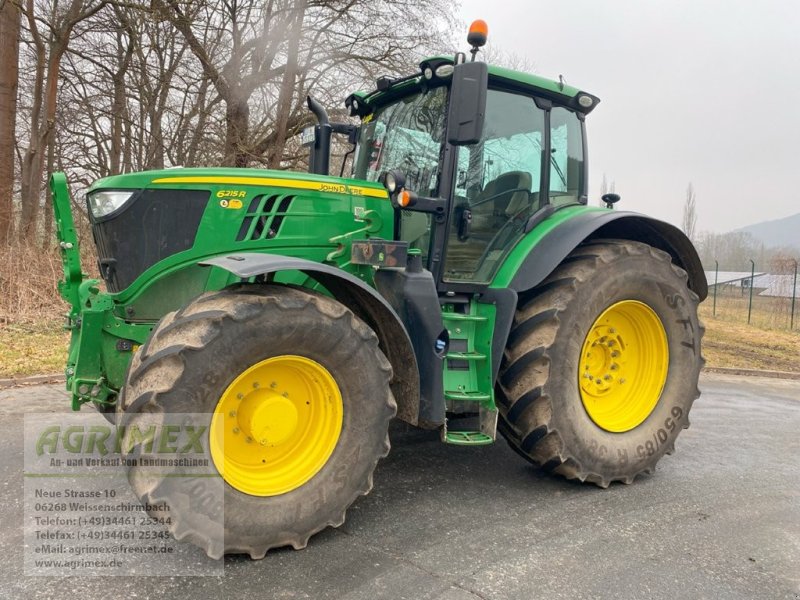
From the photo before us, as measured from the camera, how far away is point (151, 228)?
3.30 meters

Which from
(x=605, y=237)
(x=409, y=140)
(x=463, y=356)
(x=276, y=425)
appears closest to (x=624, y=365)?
(x=605, y=237)

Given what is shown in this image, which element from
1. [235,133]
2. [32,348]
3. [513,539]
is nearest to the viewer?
[513,539]

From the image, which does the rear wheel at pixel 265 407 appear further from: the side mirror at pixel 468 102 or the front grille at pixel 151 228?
the side mirror at pixel 468 102

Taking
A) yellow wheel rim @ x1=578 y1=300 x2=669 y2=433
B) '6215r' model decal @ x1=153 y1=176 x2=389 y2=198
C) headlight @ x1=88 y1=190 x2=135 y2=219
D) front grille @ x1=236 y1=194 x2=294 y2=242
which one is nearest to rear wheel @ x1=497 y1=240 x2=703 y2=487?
yellow wheel rim @ x1=578 y1=300 x2=669 y2=433

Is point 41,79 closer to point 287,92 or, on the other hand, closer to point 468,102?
point 287,92

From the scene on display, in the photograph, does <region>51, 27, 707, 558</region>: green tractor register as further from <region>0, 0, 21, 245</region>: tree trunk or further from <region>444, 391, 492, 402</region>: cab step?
<region>0, 0, 21, 245</region>: tree trunk

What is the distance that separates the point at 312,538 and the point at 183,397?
3.09ft

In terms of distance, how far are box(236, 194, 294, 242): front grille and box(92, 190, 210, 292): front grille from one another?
0.78ft

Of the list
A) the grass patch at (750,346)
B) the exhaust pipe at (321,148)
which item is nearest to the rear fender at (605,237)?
the exhaust pipe at (321,148)

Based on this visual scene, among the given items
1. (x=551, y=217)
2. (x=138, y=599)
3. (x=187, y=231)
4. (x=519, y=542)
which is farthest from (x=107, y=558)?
(x=551, y=217)

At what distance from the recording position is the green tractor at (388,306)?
269 centimetres

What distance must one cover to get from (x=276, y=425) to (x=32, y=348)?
5822 mm

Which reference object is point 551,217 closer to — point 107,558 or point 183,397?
point 183,397

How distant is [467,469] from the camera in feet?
13.0
